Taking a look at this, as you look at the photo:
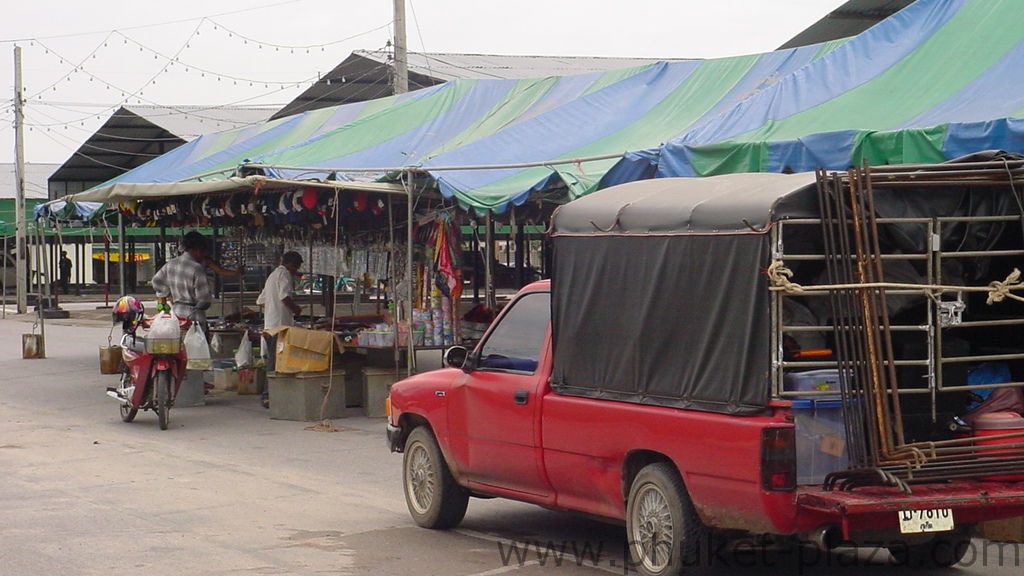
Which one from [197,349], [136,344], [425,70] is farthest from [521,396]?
[425,70]

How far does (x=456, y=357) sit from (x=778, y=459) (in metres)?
3.05

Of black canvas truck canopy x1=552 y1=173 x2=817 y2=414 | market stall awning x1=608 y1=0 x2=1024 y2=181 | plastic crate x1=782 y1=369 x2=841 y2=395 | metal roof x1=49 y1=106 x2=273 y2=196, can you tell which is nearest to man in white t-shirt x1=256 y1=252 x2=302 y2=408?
market stall awning x1=608 y1=0 x2=1024 y2=181

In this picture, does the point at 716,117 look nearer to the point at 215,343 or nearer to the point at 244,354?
the point at 244,354

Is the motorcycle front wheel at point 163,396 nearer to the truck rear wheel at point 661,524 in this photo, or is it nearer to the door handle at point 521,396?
the door handle at point 521,396

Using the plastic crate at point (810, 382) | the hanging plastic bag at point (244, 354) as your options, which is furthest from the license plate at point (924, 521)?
the hanging plastic bag at point (244, 354)

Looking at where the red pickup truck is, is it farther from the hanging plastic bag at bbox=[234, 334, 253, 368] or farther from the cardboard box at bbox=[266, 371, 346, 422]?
the hanging plastic bag at bbox=[234, 334, 253, 368]

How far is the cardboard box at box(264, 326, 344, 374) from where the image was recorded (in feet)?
51.1

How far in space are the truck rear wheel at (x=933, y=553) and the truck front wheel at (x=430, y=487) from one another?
285 centimetres

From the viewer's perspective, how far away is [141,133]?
4222cm

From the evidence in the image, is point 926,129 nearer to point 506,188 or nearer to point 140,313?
point 506,188

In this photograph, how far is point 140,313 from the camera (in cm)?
1562

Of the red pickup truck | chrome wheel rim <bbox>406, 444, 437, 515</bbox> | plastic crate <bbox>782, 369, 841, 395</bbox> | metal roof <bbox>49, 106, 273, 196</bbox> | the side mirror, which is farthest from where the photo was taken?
metal roof <bbox>49, 106, 273, 196</bbox>

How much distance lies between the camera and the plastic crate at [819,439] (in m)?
6.51

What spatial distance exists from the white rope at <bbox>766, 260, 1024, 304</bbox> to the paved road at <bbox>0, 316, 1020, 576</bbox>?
1.82 meters
